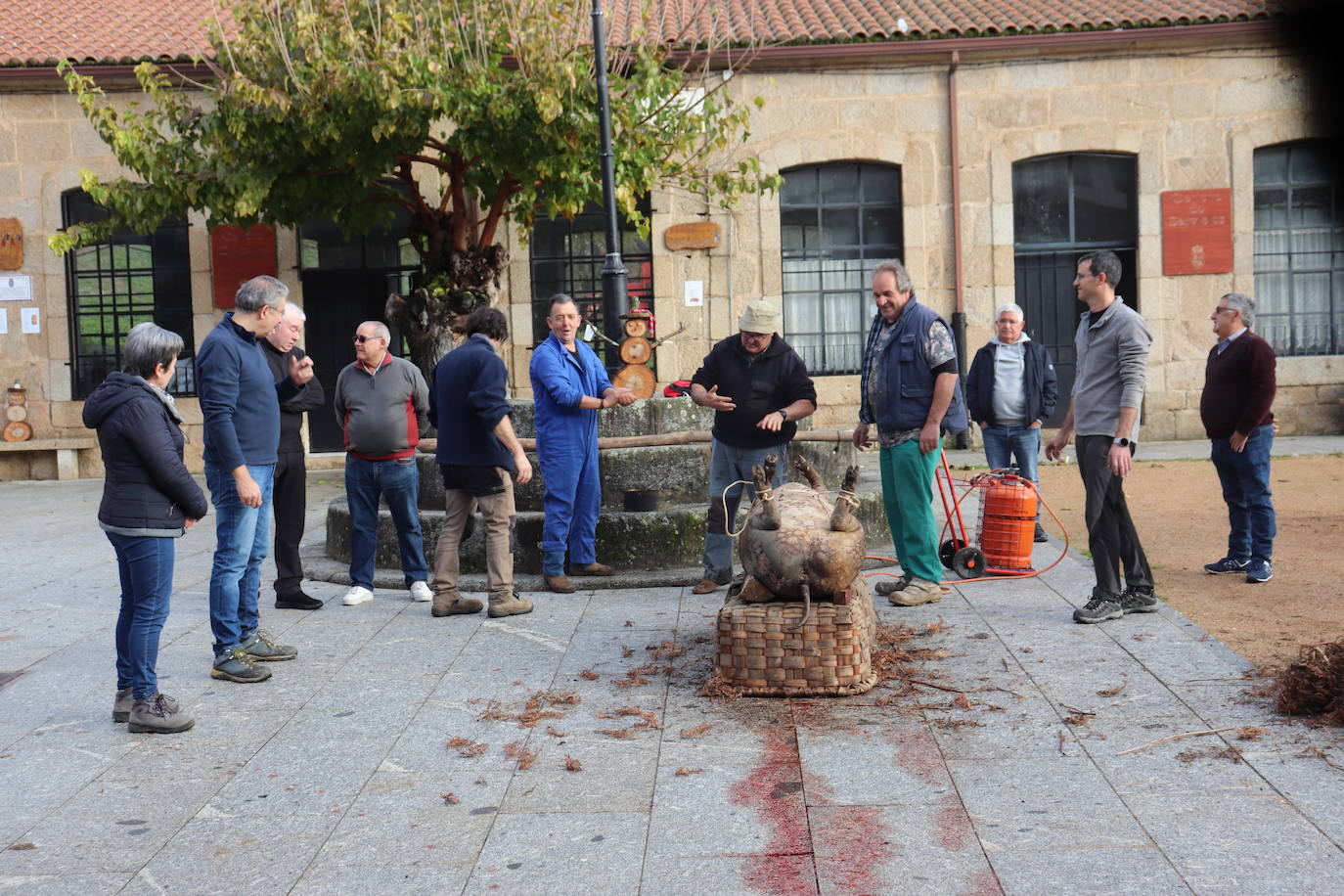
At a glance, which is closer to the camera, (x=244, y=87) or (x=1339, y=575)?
(x=1339, y=575)

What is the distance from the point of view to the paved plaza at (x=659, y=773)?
3.47 metres

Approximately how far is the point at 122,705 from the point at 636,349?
590 cm

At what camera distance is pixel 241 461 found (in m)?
5.66

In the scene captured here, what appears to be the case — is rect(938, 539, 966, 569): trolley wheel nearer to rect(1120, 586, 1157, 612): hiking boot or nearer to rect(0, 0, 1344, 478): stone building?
rect(1120, 586, 1157, 612): hiking boot

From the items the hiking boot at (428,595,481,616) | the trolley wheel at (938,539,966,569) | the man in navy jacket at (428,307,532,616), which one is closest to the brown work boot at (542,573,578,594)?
the man in navy jacket at (428,307,532,616)

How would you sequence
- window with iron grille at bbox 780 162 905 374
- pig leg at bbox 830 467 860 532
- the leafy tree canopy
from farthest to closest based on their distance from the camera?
window with iron grille at bbox 780 162 905 374 → the leafy tree canopy → pig leg at bbox 830 467 860 532

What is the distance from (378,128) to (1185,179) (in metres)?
10.4

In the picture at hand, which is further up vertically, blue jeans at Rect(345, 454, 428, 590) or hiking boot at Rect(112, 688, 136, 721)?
blue jeans at Rect(345, 454, 428, 590)

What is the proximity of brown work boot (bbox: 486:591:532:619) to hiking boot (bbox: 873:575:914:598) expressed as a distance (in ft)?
6.60

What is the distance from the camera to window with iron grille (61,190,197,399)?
53.5ft

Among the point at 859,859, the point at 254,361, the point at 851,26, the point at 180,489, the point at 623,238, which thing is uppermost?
the point at 851,26

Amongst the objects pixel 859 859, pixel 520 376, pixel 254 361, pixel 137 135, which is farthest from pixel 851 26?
pixel 859 859

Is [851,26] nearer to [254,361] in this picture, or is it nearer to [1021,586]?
[1021,586]

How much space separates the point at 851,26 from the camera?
15938 millimetres
